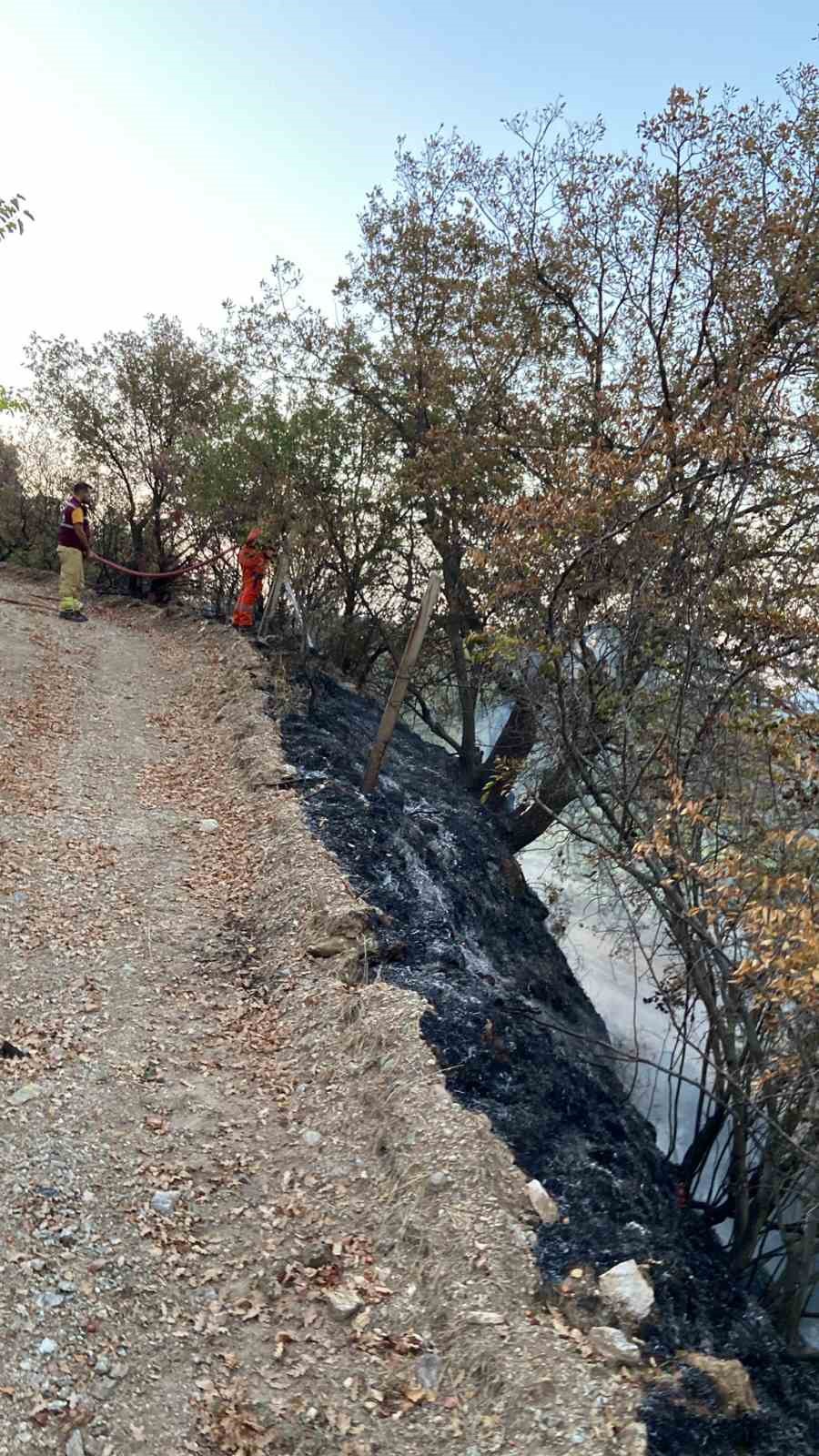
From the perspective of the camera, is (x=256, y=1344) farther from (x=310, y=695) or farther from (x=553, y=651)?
(x=310, y=695)

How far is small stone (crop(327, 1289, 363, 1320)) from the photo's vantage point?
4.16 m

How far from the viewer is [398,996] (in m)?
6.26

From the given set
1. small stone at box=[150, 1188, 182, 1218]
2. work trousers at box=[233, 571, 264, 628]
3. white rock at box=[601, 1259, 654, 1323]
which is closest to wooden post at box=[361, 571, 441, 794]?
small stone at box=[150, 1188, 182, 1218]

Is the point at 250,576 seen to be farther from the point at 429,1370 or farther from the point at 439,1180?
the point at 429,1370

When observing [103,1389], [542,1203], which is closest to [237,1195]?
[103,1389]

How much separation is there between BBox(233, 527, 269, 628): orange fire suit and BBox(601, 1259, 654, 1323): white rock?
12.6 meters

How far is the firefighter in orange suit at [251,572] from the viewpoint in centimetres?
1555

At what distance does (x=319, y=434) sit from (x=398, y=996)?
11.2 metres

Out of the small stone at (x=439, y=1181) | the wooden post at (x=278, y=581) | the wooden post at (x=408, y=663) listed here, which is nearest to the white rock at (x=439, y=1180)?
the small stone at (x=439, y=1181)

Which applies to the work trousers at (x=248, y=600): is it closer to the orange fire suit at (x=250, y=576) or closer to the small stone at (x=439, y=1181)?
the orange fire suit at (x=250, y=576)

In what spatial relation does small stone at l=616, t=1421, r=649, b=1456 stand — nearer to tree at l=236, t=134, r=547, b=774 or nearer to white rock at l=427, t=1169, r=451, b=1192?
white rock at l=427, t=1169, r=451, b=1192

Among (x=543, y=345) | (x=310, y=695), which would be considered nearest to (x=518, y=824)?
(x=310, y=695)

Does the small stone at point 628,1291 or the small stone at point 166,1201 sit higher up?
the small stone at point 628,1291

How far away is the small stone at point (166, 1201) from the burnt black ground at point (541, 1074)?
1.72m
